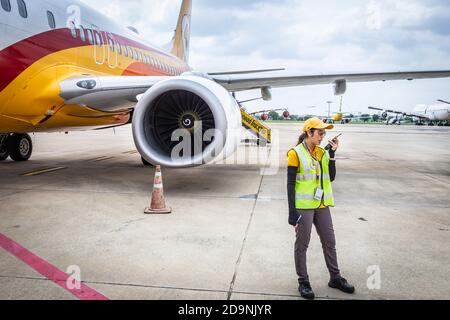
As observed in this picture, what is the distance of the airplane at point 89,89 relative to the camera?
218 inches

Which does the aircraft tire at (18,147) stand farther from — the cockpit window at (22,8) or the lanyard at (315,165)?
the lanyard at (315,165)

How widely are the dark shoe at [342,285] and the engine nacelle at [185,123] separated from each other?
10.1ft

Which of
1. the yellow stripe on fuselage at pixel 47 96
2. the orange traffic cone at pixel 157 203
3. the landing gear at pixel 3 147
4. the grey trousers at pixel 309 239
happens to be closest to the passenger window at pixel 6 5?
the yellow stripe on fuselage at pixel 47 96

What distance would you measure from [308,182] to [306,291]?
79cm

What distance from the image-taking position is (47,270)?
10.4 ft

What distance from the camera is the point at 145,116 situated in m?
6.17

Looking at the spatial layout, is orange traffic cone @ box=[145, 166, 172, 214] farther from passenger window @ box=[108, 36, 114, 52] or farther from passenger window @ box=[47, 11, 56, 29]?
passenger window @ box=[108, 36, 114, 52]

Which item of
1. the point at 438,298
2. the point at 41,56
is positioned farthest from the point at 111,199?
the point at 438,298

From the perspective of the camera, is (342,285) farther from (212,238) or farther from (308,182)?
(212,238)

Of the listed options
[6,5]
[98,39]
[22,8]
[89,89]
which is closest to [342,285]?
[89,89]

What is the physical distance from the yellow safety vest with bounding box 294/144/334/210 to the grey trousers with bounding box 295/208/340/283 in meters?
0.07

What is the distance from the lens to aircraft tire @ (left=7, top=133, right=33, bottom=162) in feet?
33.7

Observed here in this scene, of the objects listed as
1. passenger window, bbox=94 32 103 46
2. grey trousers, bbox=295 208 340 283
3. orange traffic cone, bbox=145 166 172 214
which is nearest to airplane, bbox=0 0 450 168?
passenger window, bbox=94 32 103 46

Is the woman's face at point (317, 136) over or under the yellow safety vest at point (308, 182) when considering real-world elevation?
over
